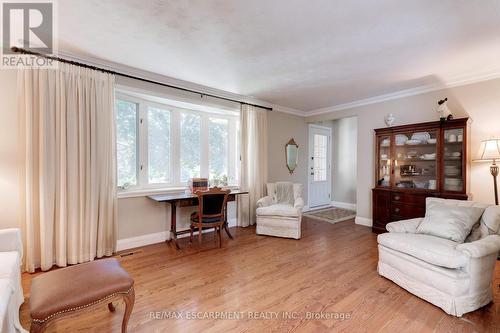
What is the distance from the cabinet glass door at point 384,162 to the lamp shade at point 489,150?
1231 millimetres

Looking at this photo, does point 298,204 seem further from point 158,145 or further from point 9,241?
point 9,241

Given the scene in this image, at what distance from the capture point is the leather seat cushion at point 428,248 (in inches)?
77.1

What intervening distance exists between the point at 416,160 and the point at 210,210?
11.5 ft

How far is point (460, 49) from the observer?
267 cm

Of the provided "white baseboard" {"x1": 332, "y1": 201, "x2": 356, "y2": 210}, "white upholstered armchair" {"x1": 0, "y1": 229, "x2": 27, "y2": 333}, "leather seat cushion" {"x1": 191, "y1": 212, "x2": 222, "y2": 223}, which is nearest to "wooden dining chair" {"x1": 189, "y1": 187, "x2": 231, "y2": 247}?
"leather seat cushion" {"x1": 191, "y1": 212, "x2": 222, "y2": 223}

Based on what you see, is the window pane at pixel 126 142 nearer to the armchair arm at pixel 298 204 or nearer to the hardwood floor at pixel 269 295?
the hardwood floor at pixel 269 295

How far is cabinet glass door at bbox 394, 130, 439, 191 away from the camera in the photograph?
374 centimetres

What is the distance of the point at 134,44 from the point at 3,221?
2.43m

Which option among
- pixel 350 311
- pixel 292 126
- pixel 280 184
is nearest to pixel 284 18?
pixel 350 311

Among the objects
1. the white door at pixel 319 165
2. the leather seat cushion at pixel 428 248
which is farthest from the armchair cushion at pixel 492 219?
the white door at pixel 319 165

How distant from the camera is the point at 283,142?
539cm

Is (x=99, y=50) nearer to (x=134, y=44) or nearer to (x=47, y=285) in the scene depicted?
(x=134, y=44)

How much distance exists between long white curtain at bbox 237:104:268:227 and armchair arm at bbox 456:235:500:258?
3198 mm

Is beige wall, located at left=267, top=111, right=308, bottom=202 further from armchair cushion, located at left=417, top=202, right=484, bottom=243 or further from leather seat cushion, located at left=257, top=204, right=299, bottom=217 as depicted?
armchair cushion, located at left=417, top=202, right=484, bottom=243
